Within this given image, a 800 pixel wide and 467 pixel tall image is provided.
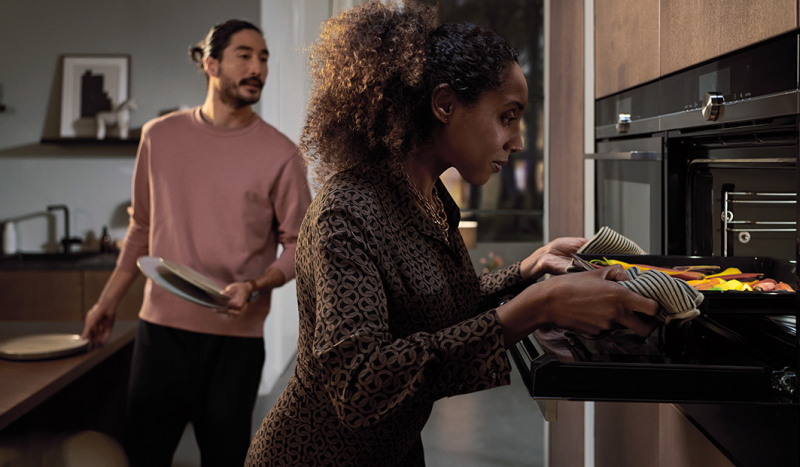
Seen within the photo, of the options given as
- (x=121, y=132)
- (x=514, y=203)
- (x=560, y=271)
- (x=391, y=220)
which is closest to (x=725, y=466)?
(x=560, y=271)

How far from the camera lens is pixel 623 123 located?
73.2 inches

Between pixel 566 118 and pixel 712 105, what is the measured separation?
1.21m

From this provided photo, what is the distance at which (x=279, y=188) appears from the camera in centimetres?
218

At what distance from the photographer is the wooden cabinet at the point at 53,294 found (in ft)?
12.4

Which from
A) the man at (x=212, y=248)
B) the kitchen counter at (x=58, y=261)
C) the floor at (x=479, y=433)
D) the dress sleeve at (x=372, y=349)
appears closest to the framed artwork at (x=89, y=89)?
the kitchen counter at (x=58, y=261)

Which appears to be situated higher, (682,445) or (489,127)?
(489,127)

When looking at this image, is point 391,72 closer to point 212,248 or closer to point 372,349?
point 372,349

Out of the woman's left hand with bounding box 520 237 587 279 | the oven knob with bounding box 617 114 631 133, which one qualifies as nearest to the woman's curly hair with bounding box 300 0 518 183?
the woman's left hand with bounding box 520 237 587 279

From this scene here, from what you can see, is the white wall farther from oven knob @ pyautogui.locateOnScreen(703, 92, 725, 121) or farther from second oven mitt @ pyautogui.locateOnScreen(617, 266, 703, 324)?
second oven mitt @ pyautogui.locateOnScreen(617, 266, 703, 324)

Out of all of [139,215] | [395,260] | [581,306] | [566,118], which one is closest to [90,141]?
[139,215]

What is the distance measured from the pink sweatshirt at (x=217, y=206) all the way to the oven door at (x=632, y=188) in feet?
3.02

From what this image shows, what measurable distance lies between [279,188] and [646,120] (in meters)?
1.11

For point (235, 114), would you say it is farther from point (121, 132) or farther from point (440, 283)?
point (121, 132)

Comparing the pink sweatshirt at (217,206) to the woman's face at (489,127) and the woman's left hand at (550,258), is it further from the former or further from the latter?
the woman's face at (489,127)
